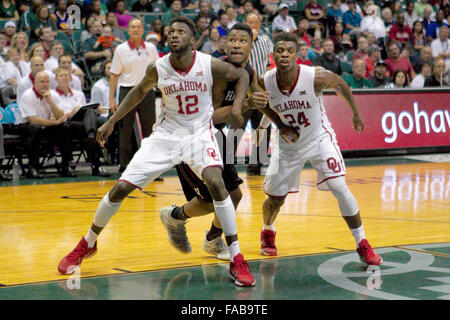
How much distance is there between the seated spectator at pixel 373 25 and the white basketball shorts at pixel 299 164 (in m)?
13.1

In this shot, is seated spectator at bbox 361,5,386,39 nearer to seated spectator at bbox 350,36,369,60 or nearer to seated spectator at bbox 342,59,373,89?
seated spectator at bbox 350,36,369,60

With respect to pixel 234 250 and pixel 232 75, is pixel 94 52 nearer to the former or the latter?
pixel 232 75

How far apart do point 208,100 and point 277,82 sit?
2.38 ft

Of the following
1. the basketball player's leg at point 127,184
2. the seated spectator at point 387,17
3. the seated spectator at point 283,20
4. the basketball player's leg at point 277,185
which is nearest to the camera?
the basketball player's leg at point 127,184

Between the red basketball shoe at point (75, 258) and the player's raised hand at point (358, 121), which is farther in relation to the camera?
the player's raised hand at point (358, 121)

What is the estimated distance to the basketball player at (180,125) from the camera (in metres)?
5.46

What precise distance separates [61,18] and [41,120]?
4.52 meters

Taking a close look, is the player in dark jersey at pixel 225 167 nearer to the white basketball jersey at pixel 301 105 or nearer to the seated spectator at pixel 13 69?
the white basketball jersey at pixel 301 105

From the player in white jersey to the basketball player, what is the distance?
0.53 metres

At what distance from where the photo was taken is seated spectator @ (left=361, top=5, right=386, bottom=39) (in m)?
18.7

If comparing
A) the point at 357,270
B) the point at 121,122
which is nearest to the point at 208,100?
the point at 357,270

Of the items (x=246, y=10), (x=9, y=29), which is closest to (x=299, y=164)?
(x=9, y=29)

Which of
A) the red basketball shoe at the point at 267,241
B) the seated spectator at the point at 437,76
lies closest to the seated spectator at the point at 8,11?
the seated spectator at the point at 437,76

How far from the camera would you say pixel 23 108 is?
35.9 feet
